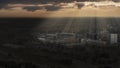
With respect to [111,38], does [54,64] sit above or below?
above

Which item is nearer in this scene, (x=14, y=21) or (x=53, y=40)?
(x=53, y=40)

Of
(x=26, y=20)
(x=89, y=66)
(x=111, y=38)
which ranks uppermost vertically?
(x=89, y=66)

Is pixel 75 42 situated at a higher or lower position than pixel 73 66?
lower

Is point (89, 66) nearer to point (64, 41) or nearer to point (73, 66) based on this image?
point (73, 66)

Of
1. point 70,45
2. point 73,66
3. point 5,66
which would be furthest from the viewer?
point 70,45

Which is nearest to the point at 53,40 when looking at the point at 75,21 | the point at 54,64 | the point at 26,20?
the point at 54,64

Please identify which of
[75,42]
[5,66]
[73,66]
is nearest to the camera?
[5,66]

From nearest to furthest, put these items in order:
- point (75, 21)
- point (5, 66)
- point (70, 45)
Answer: point (5, 66), point (70, 45), point (75, 21)

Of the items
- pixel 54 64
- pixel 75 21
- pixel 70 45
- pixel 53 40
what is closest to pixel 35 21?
pixel 75 21

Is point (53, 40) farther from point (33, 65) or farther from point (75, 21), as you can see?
point (75, 21)
